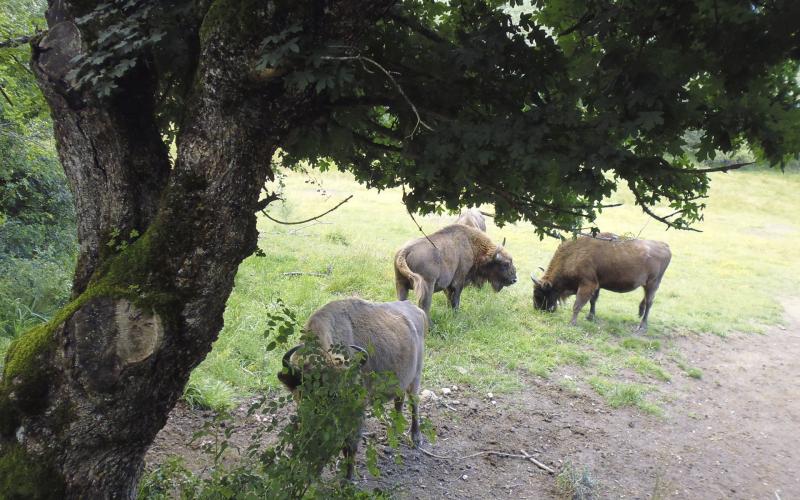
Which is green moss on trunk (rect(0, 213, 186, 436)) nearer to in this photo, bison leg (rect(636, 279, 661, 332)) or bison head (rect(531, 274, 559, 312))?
bison head (rect(531, 274, 559, 312))

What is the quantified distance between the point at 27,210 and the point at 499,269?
8450 mm

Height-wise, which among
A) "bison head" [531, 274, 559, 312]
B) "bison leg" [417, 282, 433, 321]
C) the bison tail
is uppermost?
the bison tail

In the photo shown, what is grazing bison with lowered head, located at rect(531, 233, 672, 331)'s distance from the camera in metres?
10.6

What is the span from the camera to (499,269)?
10.4m

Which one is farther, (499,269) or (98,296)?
(499,269)

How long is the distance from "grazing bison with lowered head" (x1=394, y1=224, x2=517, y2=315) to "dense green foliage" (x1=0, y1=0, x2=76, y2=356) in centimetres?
491

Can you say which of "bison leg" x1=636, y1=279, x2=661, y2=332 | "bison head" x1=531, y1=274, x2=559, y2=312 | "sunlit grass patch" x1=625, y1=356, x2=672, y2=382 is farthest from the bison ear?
"bison leg" x1=636, y1=279, x2=661, y2=332

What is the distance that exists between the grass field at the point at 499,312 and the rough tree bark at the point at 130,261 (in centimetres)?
234

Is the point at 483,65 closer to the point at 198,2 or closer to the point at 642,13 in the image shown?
the point at 642,13

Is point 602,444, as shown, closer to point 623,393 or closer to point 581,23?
point 623,393

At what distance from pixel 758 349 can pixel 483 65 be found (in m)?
10.3

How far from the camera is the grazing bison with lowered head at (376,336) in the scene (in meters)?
4.23

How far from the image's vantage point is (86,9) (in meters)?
3.03

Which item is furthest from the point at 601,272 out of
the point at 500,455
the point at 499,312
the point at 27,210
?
the point at 27,210
